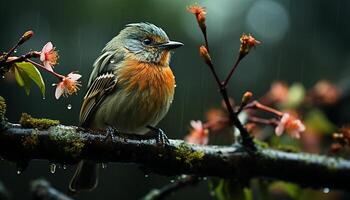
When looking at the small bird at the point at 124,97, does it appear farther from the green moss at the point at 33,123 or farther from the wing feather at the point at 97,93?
the green moss at the point at 33,123

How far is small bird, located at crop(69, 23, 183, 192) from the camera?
A: 3.71 metres

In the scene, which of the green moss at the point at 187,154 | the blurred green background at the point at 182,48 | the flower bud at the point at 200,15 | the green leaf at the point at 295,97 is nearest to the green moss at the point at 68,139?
the green moss at the point at 187,154

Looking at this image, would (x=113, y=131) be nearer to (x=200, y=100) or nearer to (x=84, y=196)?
(x=200, y=100)

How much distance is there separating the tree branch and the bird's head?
114 cm

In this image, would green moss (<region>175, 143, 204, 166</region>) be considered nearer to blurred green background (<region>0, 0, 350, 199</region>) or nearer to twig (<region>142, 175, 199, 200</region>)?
twig (<region>142, 175, 199, 200</region>)

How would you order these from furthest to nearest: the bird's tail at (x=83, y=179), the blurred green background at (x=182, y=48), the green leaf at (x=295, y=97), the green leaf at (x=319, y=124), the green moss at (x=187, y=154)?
the blurred green background at (x=182, y=48) < the green leaf at (x=295, y=97) < the green leaf at (x=319, y=124) < the bird's tail at (x=83, y=179) < the green moss at (x=187, y=154)

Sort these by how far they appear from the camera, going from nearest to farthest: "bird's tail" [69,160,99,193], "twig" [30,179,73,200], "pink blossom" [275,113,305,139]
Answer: "twig" [30,179,73,200] < "pink blossom" [275,113,305,139] < "bird's tail" [69,160,99,193]

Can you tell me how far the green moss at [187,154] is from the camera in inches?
114

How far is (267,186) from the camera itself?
3535 millimetres

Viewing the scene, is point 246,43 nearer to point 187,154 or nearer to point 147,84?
point 187,154

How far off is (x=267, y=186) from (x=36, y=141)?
5.17 ft

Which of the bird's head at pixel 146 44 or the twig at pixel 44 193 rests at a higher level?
the bird's head at pixel 146 44

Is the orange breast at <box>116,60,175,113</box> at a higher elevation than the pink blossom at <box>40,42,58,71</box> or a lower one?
lower

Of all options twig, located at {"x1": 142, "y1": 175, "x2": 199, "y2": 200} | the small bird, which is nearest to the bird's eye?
the small bird
